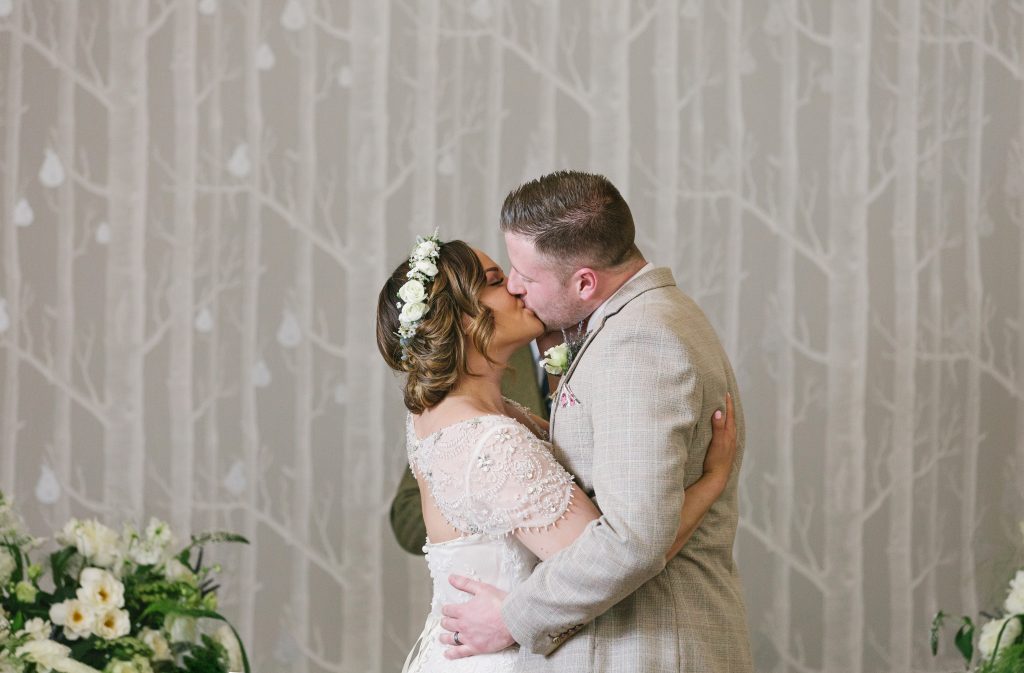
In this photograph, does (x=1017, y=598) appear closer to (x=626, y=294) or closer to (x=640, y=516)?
(x=640, y=516)

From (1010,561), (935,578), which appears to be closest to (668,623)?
(1010,561)

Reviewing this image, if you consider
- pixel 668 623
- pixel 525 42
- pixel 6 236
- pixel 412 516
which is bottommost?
pixel 412 516

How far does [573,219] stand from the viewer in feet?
6.12

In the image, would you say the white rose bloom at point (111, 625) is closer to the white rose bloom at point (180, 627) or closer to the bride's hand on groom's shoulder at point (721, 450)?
the white rose bloom at point (180, 627)

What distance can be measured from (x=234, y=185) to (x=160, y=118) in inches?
12.7

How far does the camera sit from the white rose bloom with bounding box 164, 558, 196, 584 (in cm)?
167

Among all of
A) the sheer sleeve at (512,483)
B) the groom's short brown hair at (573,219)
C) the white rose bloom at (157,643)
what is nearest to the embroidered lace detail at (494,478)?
the sheer sleeve at (512,483)

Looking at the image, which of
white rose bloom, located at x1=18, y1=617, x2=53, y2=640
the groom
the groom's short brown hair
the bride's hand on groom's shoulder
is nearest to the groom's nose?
the groom

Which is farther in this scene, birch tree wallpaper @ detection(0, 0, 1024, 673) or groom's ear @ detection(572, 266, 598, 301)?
birch tree wallpaper @ detection(0, 0, 1024, 673)

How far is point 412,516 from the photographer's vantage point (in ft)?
9.39

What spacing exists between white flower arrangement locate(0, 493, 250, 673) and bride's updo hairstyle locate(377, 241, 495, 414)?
533 millimetres

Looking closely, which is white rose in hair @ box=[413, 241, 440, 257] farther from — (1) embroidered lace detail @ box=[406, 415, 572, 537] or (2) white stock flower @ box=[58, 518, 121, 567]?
(2) white stock flower @ box=[58, 518, 121, 567]

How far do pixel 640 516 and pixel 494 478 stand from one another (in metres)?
0.29

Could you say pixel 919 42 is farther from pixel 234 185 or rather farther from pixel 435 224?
pixel 234 185
